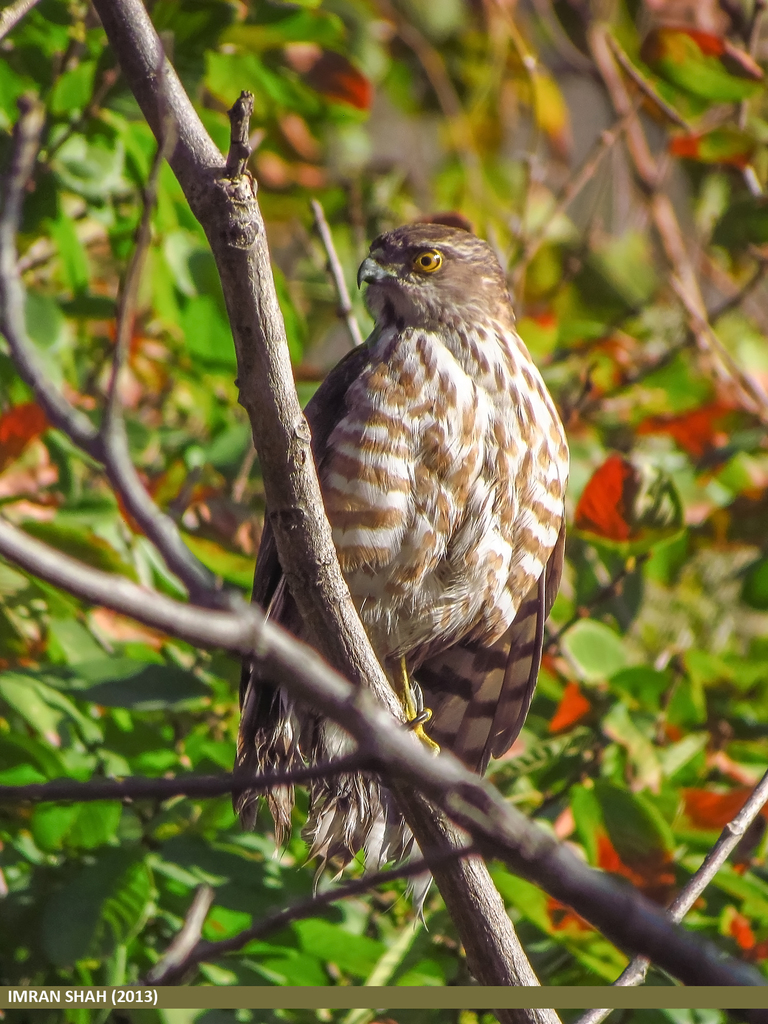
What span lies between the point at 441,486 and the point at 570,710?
0.65 meters

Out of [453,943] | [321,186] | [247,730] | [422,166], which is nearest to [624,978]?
[453,943]

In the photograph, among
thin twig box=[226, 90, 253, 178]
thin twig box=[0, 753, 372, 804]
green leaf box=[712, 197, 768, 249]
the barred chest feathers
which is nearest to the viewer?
thin twig box=[0, 753, 372, 804]

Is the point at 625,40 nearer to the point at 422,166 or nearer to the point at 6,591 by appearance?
the point at 422,166

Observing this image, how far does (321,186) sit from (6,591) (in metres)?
2.08

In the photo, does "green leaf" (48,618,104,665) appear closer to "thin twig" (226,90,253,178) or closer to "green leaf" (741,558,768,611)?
"thin twig" (226,90,253,178)

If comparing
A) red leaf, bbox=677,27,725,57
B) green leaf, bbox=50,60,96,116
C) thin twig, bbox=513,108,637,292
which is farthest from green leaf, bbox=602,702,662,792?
green leaf, bbox=50,60,96,116

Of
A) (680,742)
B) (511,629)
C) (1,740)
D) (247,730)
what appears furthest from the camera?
(511,629)

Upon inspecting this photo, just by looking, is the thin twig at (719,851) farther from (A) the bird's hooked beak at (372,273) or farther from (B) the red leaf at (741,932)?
(A) the bird's hooked beak at (372,273)

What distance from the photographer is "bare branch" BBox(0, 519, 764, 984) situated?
3.34ft

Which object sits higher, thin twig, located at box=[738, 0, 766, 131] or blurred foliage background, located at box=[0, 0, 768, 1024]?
thin twig, located at box=[738, 0, 766, 131]

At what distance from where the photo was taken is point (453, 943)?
263 centimetres

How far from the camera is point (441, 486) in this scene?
2.78 m

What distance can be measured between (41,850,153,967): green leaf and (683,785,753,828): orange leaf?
1306 mm

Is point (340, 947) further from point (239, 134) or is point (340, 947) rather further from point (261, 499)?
point (239, 134)
